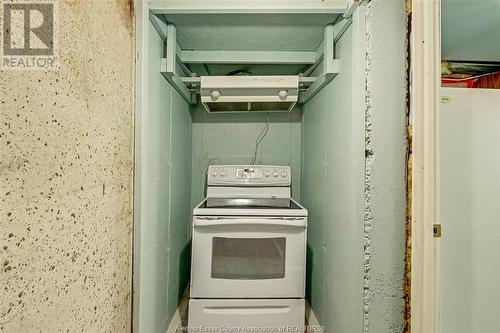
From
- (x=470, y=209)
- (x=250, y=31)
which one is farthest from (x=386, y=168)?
(x=250, y=31)

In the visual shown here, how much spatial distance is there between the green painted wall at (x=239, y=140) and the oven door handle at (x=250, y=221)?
853mm

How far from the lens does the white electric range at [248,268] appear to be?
1405mm

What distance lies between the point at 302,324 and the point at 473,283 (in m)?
0.97

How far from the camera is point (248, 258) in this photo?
55.9 inches

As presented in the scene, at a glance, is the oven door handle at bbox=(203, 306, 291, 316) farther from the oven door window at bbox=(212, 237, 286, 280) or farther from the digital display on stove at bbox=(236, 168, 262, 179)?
the digital display on stove at bbox=(236, 168, 262, 179)

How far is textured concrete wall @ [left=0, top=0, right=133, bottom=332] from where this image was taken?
1.73 ft

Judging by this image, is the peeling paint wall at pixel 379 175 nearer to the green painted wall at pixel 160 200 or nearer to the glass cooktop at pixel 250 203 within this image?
the glass cooktop at pixel 250 203

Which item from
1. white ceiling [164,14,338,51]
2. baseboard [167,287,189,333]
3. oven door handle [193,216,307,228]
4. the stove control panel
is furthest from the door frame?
baseboard [167,287,189,333]

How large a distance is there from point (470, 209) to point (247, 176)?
1359 mm

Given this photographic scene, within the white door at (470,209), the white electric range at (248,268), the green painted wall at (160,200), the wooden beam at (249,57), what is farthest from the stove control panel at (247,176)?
the white door at (470,209)

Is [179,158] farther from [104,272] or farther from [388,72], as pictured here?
[388,72]

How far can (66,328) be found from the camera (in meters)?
0.66

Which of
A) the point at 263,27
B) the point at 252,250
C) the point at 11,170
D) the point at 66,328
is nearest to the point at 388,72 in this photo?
the point at 263,27

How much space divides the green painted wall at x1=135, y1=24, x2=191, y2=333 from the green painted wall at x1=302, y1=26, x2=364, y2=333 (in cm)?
93
